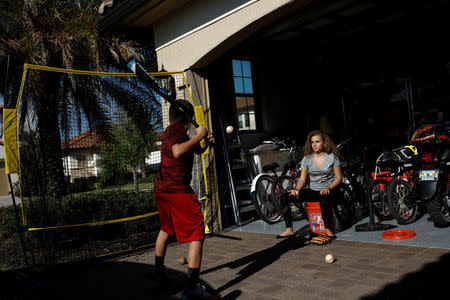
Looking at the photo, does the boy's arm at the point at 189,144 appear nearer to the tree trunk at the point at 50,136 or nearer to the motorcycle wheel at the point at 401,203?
the tree trunk at the point at 50,136

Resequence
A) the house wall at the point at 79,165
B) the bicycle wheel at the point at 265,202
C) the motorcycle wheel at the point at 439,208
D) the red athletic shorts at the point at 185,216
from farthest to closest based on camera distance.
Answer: the bicycle wheel at the point at 265,202 < the house wall at the point at 79,165 < the motorcycle wheel at the point at 439,208 < the red athletic shorts at the point at 185,216

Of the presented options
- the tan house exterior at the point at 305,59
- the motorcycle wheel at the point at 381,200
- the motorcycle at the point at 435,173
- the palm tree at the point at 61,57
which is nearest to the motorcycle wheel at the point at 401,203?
the motorcycle wheel at the point at 381,200

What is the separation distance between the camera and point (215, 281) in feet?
13.4

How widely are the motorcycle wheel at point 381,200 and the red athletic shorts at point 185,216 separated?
140 inches

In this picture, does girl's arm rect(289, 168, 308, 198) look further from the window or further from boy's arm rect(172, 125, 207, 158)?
the window

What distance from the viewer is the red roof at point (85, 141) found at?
20.1 feet

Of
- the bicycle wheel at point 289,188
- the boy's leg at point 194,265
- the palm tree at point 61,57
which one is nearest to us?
the boy's leg at point 194,265

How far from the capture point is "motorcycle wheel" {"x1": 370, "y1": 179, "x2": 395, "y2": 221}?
19.9 feet

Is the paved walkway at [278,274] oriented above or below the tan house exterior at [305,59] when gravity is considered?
below

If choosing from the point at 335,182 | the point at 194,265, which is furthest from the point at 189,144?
the point at 335,182

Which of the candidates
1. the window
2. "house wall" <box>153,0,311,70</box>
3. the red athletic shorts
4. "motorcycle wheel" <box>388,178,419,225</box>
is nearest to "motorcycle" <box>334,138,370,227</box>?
"motorcycle wheel" <box>388,178,419,225</box>

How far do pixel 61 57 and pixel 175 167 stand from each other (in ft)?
23.4

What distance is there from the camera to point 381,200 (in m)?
6.14

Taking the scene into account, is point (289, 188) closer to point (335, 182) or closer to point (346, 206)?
point (346, 206)
